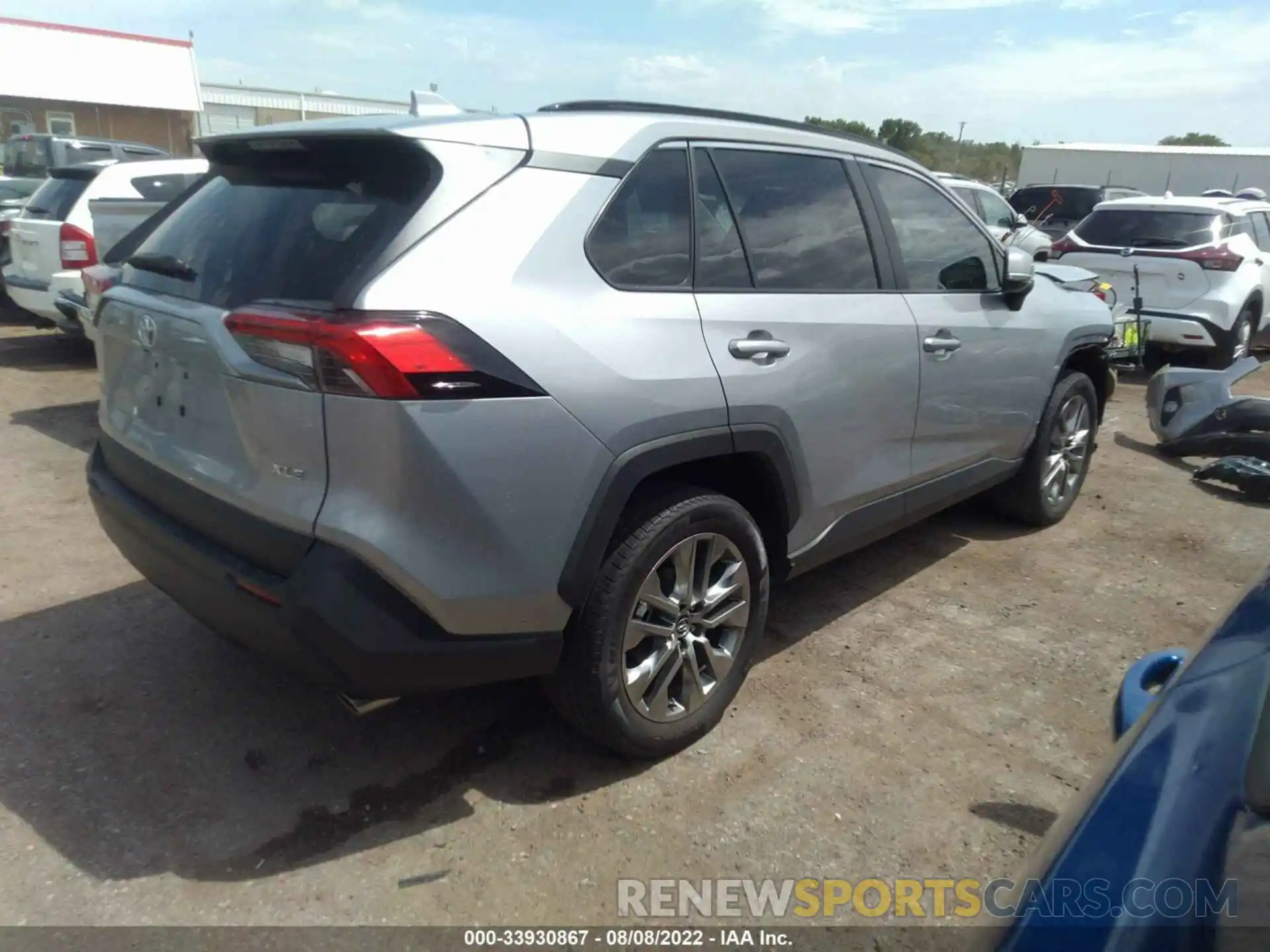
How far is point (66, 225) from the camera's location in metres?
7.58

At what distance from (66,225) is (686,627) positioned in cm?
696

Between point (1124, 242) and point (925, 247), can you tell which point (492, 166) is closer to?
point (925, 247)

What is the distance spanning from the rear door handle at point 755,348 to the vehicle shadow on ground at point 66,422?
15.3 ft

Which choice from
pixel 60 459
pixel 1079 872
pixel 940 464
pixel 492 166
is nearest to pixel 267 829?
pixel 492 166

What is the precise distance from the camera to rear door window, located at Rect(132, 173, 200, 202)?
25.8 feet

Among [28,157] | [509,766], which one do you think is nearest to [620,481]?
[509,766]

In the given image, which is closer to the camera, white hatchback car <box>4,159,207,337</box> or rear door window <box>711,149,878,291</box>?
rear door window <box>711,149,878,291</box>

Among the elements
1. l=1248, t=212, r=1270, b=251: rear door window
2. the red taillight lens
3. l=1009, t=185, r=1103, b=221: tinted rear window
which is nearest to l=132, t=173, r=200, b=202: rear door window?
the red taillight lens

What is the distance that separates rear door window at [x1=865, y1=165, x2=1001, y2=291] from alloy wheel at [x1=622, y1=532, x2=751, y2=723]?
1.47 meters

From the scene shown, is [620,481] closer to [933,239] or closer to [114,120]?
[933,239]

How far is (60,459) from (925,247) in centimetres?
495

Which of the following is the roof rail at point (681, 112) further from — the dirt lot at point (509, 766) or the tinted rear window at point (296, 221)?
the dirt lot at point (509, 766)

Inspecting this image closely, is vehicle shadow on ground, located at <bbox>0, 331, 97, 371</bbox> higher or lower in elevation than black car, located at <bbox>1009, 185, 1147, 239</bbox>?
lower

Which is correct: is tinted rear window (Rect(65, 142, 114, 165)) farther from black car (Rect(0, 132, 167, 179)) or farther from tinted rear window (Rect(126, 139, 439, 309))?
tinted rear window (Rect(126, 139, 439, 309))
